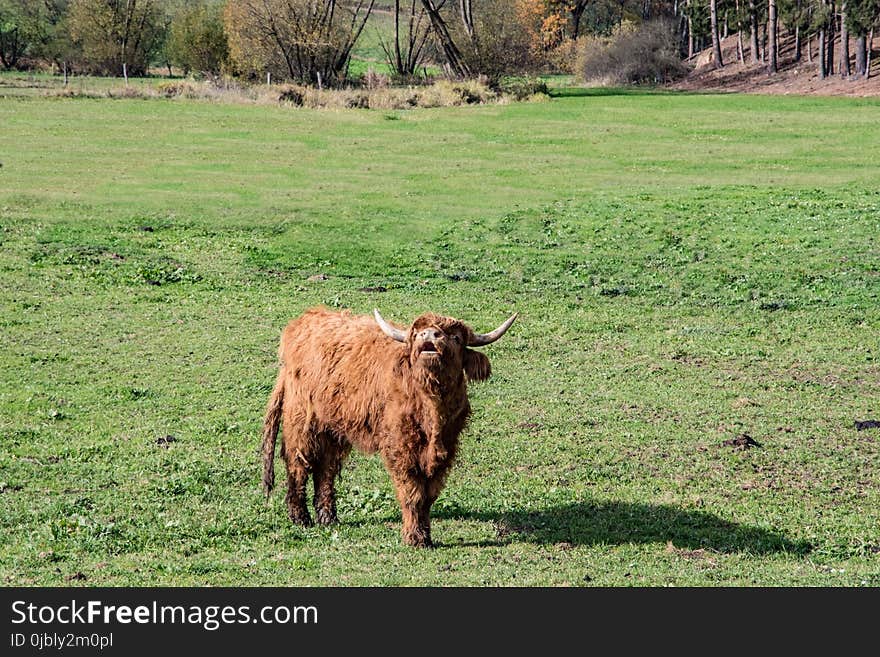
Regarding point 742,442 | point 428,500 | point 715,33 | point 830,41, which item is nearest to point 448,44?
point 830,41

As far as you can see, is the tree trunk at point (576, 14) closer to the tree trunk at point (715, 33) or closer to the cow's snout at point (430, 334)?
the tree trunk at point (715, 33)

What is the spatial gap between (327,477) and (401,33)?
4943 inches

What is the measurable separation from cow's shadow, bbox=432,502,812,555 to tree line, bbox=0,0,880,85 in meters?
58.9

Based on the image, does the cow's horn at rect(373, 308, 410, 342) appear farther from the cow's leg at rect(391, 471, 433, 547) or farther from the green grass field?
the green grass field

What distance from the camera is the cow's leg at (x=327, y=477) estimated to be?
10.7 meters

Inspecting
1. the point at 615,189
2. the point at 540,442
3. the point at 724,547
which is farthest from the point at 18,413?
the point at 615,189

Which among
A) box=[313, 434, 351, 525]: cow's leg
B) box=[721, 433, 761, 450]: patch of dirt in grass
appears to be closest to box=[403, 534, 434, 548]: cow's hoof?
box=[313, 434, 351, 525]: cow's leg

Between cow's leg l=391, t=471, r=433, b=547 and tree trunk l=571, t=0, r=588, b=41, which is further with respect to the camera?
tree trunk l=571, t=0, r=588, b=41

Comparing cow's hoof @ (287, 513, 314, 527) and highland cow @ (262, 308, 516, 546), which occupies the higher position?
highland cow @ (262, 308, 516, 546)

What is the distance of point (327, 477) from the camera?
35.4ft

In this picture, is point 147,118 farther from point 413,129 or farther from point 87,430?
point 87,430

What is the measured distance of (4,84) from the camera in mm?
65562

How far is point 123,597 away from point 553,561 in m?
3.51

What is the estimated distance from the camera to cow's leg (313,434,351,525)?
35.2ft
